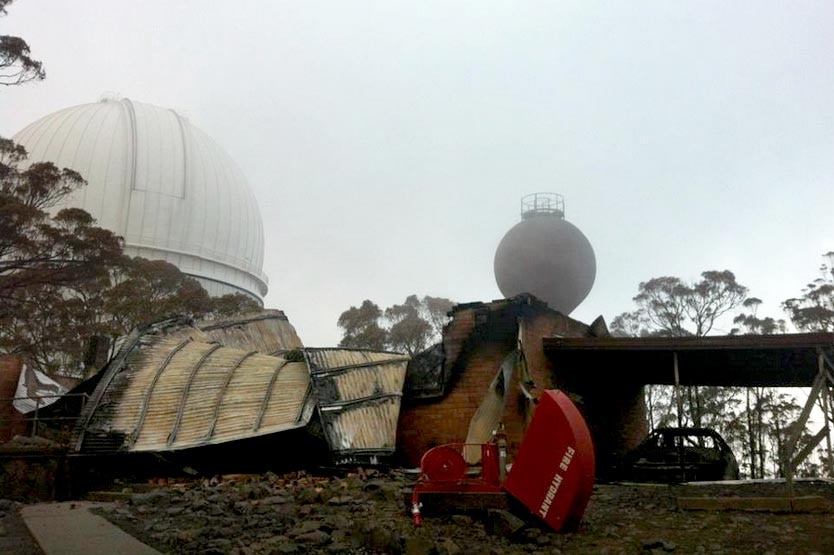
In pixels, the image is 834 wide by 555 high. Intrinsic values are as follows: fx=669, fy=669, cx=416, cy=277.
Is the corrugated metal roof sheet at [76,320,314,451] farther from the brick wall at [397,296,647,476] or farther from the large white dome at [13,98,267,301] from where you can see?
the large white dome at [13,98,267,301]

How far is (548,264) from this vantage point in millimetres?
28094

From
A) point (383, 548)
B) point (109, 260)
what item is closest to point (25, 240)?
point (109, 260)

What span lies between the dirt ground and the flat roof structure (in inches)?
128

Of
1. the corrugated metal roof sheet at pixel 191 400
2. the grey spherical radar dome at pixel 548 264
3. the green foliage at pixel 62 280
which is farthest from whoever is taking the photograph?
the grey spherical radar dome at pixel 548 264

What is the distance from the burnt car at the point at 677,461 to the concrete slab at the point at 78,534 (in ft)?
29.1

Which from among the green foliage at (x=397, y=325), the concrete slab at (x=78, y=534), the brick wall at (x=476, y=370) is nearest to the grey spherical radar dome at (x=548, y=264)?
the green foliage at (x=397, y=325)

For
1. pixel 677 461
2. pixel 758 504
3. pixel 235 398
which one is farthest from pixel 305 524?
pixel 677 461

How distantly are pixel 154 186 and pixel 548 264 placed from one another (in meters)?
20.7

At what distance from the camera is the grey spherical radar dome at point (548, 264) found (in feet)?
92.0

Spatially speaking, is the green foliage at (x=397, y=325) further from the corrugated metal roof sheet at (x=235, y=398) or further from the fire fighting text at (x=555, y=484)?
the fire fighting text at (x=555, y=484)

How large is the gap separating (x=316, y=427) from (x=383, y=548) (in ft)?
21.2

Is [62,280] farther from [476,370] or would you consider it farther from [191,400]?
[476,370]

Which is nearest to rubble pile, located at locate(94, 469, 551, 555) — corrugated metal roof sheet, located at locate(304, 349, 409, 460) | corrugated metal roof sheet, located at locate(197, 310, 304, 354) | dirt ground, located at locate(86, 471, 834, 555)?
dirt ground, located at locate(86, 471, 834, 555)

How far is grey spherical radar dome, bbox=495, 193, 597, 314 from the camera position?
28031 millimetres
